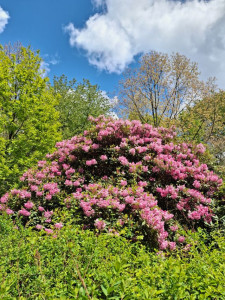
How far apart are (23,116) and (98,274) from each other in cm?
1031

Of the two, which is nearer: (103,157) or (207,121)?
(103,157)

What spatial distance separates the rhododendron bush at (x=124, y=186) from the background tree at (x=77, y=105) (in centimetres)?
1270

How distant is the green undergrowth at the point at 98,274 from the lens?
5.31 feet

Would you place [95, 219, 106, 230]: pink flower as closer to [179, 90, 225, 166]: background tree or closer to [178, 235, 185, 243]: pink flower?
[178, 235, 185, 243]: pink flower

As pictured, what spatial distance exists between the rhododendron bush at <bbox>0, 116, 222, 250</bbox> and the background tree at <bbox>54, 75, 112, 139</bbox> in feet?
41.7

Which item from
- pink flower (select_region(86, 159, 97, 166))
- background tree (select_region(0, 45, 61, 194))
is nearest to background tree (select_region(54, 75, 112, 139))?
background tree (select_region(0, 45, 61, 194))

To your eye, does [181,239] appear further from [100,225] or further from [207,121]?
[207,121]

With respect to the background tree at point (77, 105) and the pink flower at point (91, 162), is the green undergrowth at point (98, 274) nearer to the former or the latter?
the pink flower at point (91, 162)

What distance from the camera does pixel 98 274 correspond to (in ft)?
6.84

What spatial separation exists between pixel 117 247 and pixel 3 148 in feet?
31.6

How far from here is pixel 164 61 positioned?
2028 centimetres

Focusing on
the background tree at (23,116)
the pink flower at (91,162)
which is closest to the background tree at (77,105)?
the background tree at (23,116)

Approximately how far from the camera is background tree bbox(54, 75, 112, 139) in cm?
2003

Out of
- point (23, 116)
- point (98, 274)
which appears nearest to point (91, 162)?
point (98, 274)
